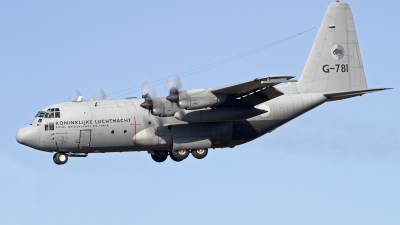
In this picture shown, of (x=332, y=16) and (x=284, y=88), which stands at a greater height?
(x=332, y=16)

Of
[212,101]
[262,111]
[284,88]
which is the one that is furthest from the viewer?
[284,88]

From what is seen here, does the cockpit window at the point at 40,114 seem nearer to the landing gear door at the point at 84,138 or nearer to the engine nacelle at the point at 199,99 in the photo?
the landing gear door at the point at 84,138

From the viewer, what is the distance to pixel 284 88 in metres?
28.9

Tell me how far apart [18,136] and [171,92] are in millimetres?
6031

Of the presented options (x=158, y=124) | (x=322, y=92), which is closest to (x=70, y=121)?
(x=158, y=124)

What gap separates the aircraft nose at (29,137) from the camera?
2642 cm

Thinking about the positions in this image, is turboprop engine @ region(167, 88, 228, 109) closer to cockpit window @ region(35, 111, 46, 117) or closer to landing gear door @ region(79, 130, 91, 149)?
landing gear door @ region(79, 130, 91, 149)

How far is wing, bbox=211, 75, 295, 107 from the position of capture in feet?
78.0

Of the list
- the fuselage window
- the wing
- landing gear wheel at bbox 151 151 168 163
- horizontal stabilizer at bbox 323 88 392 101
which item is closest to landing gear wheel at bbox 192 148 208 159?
landing gear wheel at bbox 151 151 168 163

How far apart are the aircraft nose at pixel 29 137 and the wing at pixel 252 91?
6832mm

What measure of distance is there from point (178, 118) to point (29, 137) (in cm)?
558

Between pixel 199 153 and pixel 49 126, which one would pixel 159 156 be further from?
pixel 49 126

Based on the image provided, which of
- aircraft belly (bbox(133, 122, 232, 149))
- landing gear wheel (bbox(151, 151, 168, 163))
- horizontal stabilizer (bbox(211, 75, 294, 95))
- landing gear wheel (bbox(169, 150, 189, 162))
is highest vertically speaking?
horizontal stabilizer (bbox(211, 75, 294, 95))

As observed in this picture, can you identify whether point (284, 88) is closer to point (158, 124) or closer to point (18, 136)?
point (158, 124)
